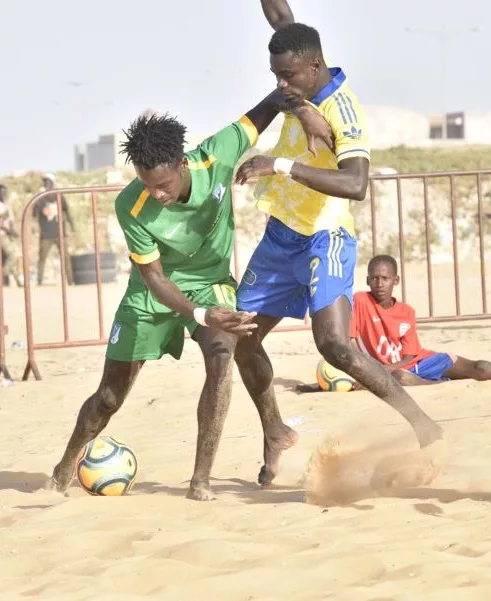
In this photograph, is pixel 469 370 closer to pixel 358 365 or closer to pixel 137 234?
pixel 358 365

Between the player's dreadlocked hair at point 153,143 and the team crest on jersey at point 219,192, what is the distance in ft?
1.18

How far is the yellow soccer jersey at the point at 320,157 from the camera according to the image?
5.95m

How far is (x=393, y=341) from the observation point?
9.81m

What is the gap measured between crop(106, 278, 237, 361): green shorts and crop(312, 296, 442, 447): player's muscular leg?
2.06ft

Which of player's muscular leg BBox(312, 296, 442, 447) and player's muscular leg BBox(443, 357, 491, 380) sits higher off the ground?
player's muscular leg BBox(312, 296, 442, 447)

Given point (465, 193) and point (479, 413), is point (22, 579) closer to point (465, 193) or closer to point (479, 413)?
point (479, 413)

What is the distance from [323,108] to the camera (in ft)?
19.9

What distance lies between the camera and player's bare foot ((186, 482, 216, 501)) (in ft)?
20.2

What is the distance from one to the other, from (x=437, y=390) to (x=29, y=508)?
13.5 feet

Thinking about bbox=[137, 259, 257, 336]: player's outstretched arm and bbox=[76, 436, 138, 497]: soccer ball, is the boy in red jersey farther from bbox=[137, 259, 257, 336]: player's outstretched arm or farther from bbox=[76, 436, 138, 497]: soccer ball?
bbox=[137, 259, 257, 336]: player's outstretched arm

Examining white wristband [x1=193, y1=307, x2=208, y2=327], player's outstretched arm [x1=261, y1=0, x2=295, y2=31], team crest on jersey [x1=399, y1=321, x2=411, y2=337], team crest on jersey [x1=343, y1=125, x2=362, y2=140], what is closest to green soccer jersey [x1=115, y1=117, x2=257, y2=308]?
white wristband [x1=193, y1=307, x2=208, y2=327]

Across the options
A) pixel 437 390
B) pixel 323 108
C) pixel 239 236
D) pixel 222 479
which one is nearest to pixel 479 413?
pixel 437 390

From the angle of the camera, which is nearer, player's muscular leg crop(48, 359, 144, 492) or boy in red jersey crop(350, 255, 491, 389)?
player's muscular leg crop(48, 359, 144, 492)

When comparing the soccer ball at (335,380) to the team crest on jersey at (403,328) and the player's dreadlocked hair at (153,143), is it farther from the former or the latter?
the player's dreadlocked hair at (153,143)
